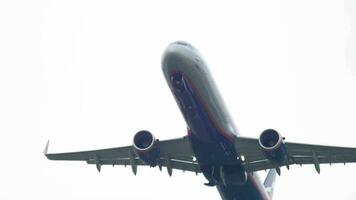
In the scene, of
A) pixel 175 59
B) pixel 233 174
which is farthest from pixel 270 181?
pixel 175 59

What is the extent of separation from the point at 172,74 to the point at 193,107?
212 centimetres

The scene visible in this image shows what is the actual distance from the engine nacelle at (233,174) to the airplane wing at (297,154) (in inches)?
36.2

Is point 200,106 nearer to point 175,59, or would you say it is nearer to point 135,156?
point 175,59

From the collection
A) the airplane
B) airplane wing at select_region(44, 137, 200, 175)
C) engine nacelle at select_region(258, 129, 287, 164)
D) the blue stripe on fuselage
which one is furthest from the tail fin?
engine nacelle at select_region(258, 129, 287, 164)

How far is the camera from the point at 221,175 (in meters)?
37.0

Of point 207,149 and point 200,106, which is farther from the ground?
point 200,106

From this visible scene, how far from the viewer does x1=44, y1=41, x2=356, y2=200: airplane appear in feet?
110

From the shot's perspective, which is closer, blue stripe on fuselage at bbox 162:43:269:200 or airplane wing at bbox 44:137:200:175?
blue stripe on fuselage at bbox 162:43:269:200

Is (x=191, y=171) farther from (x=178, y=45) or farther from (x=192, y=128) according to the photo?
(x=178, y=45)

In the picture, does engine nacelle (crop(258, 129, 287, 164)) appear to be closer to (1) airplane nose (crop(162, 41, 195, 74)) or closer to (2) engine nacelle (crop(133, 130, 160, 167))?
(1) airplane nose (crop(162, 41, 195, 74))

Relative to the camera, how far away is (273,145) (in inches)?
1363

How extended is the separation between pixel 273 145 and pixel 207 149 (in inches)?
147

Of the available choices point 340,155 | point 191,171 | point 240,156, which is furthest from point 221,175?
point 340,155

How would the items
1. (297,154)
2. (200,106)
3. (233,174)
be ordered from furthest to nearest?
(297,154), (233,174), (200,106)
